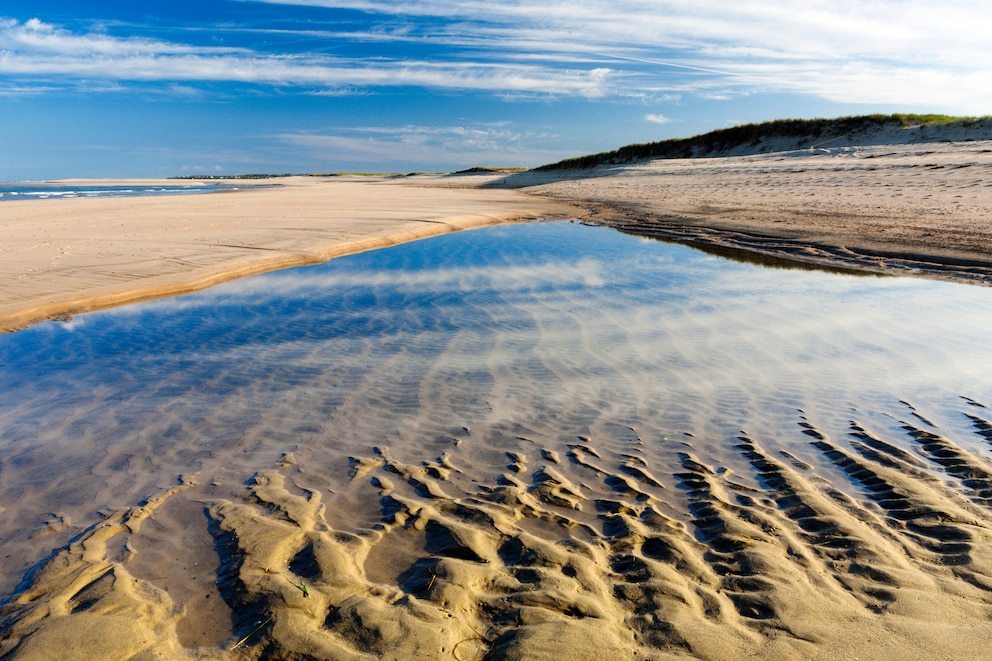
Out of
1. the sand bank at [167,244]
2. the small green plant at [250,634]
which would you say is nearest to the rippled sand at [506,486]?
the small green plant at [250,634]

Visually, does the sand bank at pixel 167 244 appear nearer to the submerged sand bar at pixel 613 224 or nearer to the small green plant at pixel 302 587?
the submerged sand bar at pixel 613 224

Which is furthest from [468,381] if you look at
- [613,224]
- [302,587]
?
[613,224]

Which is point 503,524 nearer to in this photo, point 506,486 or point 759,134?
point 506,486

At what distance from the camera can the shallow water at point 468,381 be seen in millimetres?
3893

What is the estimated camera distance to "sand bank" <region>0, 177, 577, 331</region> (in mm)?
8469

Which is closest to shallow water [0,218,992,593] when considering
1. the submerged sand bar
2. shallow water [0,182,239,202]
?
the submerged sand bar

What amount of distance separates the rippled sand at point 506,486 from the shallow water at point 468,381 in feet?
0.11

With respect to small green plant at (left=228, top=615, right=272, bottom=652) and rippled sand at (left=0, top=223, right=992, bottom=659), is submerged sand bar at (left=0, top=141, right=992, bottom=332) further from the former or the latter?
small green plant at (left=228, top=615, right=272, bottom=652)

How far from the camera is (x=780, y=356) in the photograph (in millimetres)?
5750

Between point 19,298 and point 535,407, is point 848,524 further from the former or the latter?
point 19,298

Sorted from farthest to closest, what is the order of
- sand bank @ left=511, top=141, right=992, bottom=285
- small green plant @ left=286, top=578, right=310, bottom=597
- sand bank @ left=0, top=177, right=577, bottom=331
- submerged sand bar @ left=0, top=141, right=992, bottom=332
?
sand bank @ left=511, top=141, right=992, bottom=285
submerged sand bar @ left=0, top=141, right=992, bottom=332
sand bank @ left=0, top=177, right=577, bottom=331
small green plant @ left=286, top=578, right=310, bottom=597

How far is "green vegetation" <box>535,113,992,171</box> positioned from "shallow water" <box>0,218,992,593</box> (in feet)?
100

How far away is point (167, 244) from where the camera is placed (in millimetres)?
12102

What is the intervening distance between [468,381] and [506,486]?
1827 millimetres
